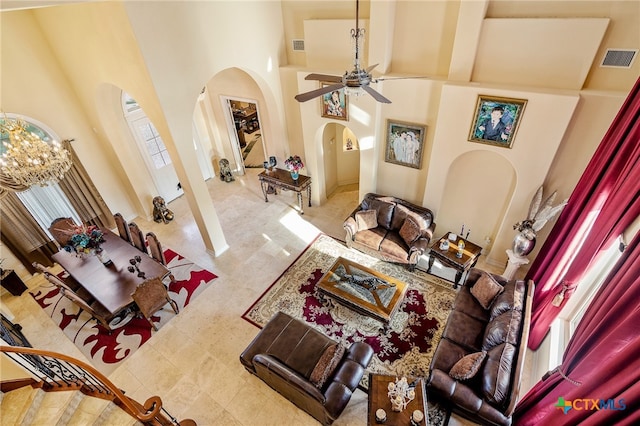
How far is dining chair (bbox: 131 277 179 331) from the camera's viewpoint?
4961mm

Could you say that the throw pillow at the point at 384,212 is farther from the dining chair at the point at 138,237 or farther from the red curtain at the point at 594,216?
the dining chair at the point at 138,237

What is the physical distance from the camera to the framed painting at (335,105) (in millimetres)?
6449

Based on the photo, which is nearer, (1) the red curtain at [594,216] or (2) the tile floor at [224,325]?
→ (1) the red curtain at [594,216]

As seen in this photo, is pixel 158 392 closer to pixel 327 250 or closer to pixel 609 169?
pixel 327 250

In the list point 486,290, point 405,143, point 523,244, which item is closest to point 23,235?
point 405,143

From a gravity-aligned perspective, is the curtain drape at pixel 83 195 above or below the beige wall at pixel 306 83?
below

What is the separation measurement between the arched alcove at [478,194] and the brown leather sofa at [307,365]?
12.1ft

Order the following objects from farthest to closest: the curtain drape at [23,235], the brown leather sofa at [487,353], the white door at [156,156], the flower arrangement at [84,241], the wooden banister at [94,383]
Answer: the white door at [156,156] < the curtain drape at [23,235] < the flower arrangement at [84,241] < the brown leather sofa at [487,353] < the wooden banister at [94,383]

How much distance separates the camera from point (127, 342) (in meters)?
5.44

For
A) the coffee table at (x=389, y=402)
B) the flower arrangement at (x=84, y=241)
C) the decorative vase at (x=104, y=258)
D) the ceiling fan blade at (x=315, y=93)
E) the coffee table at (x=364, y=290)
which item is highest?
the ceiling fan blade at (x=315, y=93)

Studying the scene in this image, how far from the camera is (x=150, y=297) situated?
17.0ft

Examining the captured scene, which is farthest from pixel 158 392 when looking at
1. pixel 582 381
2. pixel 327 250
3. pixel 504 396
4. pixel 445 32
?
pixel 445 32

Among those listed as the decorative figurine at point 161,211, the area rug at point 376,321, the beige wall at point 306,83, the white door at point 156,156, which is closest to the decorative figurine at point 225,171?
the white door at point 156,156

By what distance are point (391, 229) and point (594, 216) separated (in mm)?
3486
